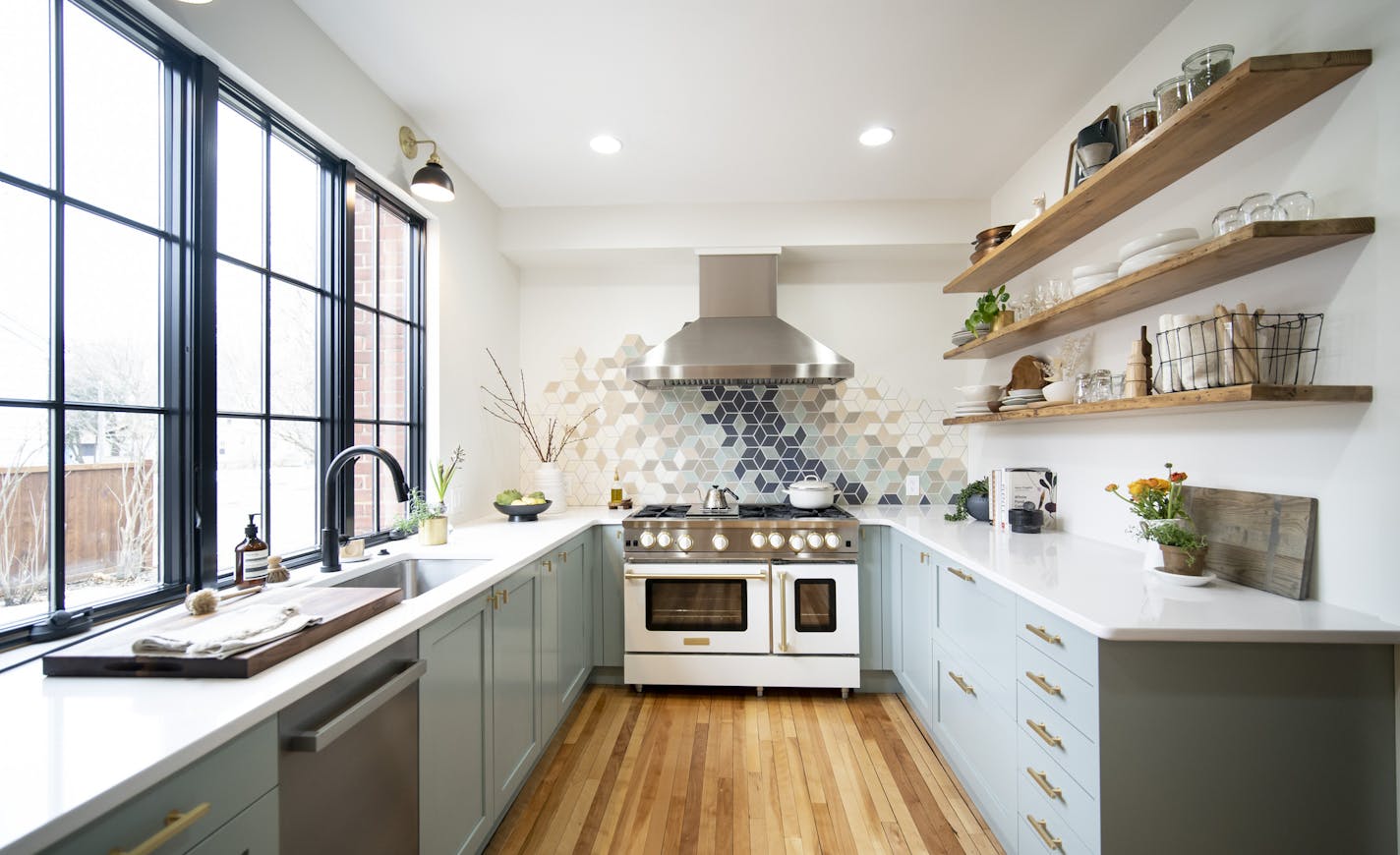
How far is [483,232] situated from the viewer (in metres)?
3.24

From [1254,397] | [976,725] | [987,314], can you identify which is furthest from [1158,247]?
[976,725]

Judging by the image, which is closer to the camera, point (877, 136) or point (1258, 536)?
point (1258, 536)

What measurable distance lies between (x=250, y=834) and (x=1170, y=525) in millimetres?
2321

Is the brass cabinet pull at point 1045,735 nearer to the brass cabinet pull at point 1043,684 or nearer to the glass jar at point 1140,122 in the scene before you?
the brass cabinet pull at point 1043,684

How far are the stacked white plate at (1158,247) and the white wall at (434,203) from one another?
8.90 feet

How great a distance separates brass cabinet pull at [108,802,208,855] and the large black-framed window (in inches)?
29.4

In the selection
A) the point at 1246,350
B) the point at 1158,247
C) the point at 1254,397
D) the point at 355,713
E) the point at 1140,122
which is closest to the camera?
the point at 355,713

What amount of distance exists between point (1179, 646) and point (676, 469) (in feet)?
8.83

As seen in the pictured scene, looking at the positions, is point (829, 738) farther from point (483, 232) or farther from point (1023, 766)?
point (483, 232)

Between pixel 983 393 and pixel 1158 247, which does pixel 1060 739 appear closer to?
pixel 1158 247

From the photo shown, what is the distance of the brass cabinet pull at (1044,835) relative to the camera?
1.47 meters

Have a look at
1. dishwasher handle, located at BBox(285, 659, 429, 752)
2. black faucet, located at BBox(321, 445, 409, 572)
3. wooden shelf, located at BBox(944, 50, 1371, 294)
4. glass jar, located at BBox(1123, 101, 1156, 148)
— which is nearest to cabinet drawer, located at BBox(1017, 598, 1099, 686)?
wooden shelf, located at BBox(944, 50, 1371, 294)

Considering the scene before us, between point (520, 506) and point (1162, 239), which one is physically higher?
point (1162, 239)

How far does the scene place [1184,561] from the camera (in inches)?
65.2
